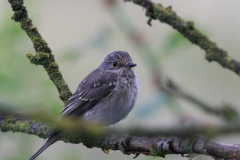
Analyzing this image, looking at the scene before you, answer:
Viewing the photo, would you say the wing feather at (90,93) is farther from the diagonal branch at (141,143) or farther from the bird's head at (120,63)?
the diagonal branch at (141,143)

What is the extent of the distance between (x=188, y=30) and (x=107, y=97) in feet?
9.98

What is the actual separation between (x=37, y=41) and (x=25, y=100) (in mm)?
1023

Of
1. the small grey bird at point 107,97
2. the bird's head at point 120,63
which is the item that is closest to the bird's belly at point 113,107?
the small grey bird at point 107,97

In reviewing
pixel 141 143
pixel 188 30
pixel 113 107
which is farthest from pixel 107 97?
pixel 188 30

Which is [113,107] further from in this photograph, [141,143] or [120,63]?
[141,143]

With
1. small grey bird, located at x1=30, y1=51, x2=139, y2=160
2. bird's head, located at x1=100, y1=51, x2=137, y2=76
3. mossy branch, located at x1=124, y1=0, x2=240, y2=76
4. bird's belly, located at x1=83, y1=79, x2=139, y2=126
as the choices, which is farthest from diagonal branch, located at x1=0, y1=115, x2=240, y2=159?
bird's head, located at x1=100, y1=51, x2=137, y2=76

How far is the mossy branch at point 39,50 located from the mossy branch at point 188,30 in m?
2.34

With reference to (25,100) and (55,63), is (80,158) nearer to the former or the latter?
(25,100)

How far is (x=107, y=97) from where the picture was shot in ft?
15.0

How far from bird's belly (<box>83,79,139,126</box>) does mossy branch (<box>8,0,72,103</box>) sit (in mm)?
498

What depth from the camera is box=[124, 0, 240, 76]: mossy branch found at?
Answer: 1.52 meters

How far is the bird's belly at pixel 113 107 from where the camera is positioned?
4449 mm

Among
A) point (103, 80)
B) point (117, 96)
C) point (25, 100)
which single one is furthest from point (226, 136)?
point (103, 80)

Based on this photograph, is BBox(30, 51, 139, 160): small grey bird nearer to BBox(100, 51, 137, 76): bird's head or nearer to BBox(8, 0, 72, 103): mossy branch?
BBox(100, 51, 137, 76): bird's head
